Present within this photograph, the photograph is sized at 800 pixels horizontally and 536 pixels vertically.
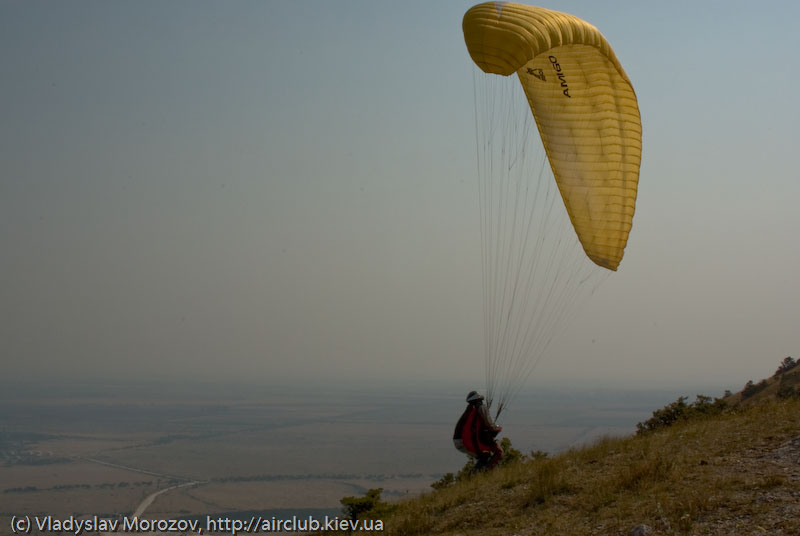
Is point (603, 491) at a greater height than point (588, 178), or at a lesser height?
lesser

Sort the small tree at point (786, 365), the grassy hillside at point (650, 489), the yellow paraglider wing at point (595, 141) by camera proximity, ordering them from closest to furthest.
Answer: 1. the grassy hillside at point (650, 489)
2. the yellow paraglider wing at point (595, 141)
3. the small tree at point (786, 365)

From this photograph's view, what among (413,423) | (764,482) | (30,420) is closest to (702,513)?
(764,482)

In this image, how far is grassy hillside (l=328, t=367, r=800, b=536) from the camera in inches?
270

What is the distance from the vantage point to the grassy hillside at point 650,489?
270 inches

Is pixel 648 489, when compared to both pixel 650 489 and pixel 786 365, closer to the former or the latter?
pixel 650 489

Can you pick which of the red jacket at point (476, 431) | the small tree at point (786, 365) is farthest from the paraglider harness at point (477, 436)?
the small tree at point (786, 365)

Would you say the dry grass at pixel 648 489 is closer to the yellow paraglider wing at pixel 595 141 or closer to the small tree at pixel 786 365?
the yellow paraglider wing at pixel 595 141

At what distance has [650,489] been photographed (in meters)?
7.92

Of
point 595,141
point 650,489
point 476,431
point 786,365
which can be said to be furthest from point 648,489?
point 786,365

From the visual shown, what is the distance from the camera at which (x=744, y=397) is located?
18.4 m

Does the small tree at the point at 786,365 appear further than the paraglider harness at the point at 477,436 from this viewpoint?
Yes

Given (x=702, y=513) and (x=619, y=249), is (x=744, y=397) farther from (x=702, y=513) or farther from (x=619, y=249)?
(x=702, y=513)

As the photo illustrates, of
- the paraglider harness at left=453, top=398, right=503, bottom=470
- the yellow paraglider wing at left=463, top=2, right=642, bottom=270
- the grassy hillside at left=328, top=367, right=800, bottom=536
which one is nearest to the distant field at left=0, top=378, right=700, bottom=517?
the paraglider harness at left=453, top=398, right=503, bottom=470

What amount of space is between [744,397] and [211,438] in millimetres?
83644
